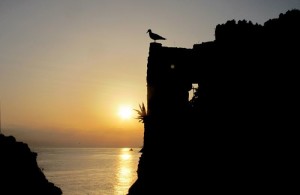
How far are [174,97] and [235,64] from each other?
5375 mm

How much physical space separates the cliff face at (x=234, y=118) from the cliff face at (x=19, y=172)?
35127mm

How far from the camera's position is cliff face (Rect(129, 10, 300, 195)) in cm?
1253

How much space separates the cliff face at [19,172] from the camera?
1824 inches

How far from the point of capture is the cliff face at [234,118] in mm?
12531

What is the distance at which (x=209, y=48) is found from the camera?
17172mm

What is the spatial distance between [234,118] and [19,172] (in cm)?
4463

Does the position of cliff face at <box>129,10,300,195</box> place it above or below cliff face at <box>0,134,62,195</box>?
above

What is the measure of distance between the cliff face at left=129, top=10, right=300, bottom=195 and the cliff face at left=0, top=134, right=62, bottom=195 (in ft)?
115

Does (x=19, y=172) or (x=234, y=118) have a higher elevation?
(x=234, y=118)

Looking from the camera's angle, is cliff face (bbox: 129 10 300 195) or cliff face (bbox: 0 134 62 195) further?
cliff face (bbox: 0 134 62 195)

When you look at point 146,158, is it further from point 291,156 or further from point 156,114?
point 291,156

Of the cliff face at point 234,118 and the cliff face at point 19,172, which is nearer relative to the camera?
the cliff face at point 234,118

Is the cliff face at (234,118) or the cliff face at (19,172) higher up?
the cliff face at (234,118)

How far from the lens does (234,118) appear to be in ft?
46.3
